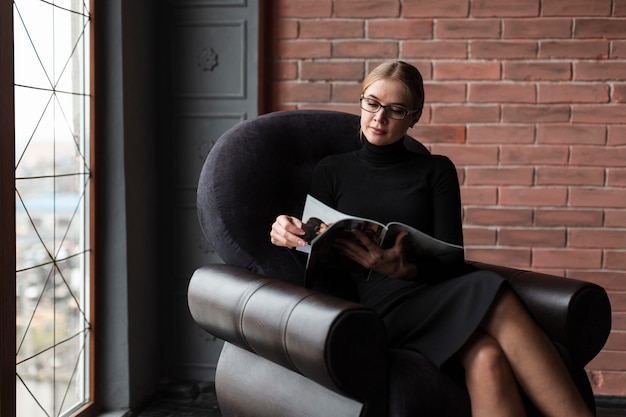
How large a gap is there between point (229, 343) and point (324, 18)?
1536 millimetres

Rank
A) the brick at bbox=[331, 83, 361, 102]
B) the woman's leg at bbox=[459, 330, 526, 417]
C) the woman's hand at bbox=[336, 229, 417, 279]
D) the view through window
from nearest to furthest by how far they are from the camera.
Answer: the woman's leg at bbox=[459, 330, 526, 417] < the woman's hand at bbox=[336, 229, 417, 279] < the view through window < the brick at bbox=[331, 83, 361, 102]

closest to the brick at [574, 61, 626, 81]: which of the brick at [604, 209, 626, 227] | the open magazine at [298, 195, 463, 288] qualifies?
the brick at [604, 209, 626, 227]

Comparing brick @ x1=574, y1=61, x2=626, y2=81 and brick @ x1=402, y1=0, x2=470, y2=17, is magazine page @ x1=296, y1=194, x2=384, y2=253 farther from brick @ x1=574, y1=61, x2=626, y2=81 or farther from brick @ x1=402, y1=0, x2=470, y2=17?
brick @ x1=574, y1=61, x2=626, y2=81

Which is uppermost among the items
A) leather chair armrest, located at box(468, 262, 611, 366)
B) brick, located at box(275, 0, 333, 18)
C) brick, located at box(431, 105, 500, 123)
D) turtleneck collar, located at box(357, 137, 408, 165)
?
brick, located at box(275, 0, 333, 18)

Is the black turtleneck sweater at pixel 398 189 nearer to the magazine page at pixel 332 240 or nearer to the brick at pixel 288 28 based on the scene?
the magazine page at pixel 332 240

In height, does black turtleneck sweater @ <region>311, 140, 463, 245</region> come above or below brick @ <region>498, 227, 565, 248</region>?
above

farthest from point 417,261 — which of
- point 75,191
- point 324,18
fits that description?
point 324,18

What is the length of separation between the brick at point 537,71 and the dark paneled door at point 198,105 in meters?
1.01

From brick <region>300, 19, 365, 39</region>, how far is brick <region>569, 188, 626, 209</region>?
1.08 metres

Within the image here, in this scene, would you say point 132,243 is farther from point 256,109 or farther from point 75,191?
point 256,109

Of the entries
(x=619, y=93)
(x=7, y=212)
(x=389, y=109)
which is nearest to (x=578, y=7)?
(x=619, y=93)

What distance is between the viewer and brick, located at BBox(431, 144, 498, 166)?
10.3 feet

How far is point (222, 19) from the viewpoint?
3119 millimetres

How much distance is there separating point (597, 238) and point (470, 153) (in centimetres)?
61
